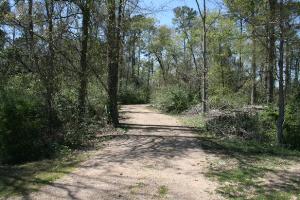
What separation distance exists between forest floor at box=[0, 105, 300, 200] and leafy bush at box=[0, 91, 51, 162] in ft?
6.08

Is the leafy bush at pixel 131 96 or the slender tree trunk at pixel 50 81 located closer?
the slender tree trunk at pixel 50 81

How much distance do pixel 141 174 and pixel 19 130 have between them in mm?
4508

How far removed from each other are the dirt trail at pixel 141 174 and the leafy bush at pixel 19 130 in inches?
77.8

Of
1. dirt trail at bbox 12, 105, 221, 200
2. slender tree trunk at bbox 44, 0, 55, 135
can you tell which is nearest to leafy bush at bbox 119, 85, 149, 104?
slender tree trunk at bbox 44, 0, 55, 135

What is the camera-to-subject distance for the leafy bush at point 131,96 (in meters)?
42.1

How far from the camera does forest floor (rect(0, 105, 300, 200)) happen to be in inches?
317

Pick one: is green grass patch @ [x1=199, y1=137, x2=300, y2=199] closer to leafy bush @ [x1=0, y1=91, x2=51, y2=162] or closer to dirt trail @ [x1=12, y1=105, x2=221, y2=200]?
dirt trail @ [x1=12, y1=105, x2=221, y2=200]

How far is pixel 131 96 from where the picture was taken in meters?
43.4

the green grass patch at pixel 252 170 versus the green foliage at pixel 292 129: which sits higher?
the green foliage at pixel 292 129

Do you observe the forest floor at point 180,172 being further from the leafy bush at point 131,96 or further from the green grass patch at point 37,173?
the leafy bush at point 131,96

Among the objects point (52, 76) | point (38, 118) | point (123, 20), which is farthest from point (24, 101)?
point (123, 20)

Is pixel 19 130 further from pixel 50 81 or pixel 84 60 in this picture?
pixel 84 60

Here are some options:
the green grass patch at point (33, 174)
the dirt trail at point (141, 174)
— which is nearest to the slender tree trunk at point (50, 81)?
the dirt trail at point (141, 174)

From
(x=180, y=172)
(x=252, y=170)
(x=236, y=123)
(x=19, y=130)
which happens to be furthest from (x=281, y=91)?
(x=19, y=130)
